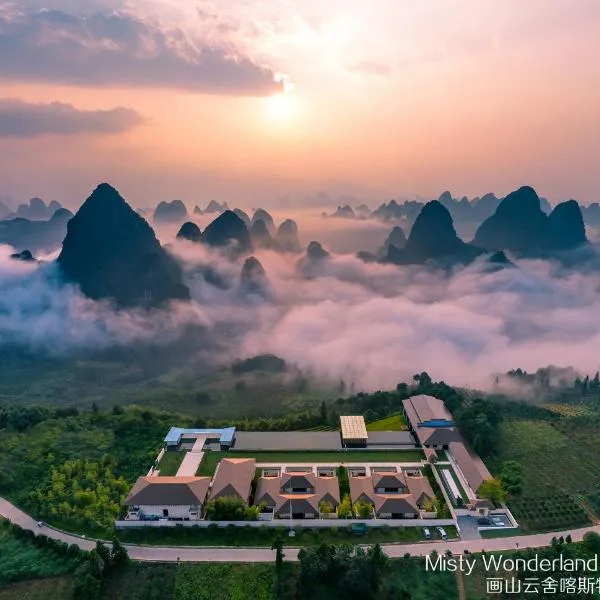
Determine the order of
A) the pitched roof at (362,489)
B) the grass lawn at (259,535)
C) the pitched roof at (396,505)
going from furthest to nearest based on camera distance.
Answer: the pitched roof at (362,489), the pitched roof at (396,505), the grass lawn at (259,535)

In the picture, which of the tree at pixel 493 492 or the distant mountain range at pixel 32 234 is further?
the distant mountain range at pixel 32 234

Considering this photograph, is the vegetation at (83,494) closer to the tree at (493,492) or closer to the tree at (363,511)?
the tree at (363,511)

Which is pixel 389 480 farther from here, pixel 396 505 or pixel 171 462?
pixel 171 462

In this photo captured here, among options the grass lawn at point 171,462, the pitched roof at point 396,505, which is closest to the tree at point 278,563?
the pitched roof at point 396,505

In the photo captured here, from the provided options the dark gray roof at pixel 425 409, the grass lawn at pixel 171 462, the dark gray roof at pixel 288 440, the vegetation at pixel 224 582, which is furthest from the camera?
the dark gray roof at pixel 425 409

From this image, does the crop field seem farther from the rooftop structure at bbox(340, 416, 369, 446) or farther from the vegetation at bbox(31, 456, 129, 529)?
the vegetation at bbox(31, 456, 129, 529)

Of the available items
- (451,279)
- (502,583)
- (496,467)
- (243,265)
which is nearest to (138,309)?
(243,265)

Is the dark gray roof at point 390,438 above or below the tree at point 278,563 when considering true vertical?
above

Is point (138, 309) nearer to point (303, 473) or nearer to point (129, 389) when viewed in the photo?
point (129, 389)
